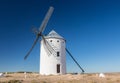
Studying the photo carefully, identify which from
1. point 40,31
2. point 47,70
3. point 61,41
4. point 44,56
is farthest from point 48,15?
point 47,70

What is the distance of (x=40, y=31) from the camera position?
108 ft

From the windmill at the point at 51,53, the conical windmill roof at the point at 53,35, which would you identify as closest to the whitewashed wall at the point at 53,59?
the windmill at the point at 51,53

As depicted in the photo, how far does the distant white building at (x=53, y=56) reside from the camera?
30516 mm

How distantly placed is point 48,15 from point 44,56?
7567mm

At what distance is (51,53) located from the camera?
30672mm

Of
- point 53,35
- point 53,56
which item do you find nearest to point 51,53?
point 53,56

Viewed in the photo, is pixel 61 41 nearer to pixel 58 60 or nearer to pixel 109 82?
pixel 58 60

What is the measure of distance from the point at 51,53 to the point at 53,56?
25.5 inches

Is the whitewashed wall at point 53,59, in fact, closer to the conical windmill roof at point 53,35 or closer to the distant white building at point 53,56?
the distant white building at point 53,56

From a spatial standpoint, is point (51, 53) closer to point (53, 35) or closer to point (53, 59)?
point (53, 59)

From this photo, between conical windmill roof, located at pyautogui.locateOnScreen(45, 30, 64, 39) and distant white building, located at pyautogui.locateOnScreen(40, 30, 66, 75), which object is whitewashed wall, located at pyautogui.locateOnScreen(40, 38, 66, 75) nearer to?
distant white building, located at pyautogui.locateOnScreen(40, 30, 66, 75)

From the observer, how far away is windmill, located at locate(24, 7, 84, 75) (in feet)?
100

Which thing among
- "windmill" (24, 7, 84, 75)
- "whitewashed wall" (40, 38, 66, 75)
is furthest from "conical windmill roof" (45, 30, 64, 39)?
"whitewashed wall" (40, 38, 66, 75)

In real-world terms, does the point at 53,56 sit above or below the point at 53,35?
below
